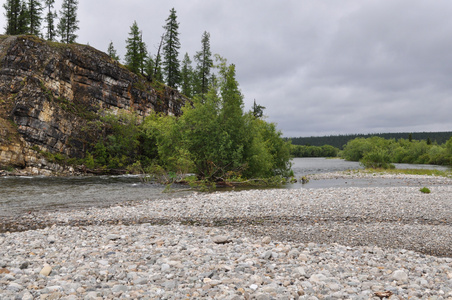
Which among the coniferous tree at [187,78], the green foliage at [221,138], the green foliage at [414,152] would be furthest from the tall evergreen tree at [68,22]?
the green foliage at [414,152]

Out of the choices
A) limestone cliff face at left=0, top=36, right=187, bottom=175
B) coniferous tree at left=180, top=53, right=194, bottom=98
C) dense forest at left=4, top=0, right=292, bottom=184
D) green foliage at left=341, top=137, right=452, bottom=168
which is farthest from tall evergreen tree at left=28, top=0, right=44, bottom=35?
green foliage at left=341, top=137, right=452, bottom=168

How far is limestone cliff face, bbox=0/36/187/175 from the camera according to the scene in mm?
41156

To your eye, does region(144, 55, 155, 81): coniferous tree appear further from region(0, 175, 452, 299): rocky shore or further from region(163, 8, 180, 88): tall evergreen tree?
region(0, 175, 452, 299): rocky shore

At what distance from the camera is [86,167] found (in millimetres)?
45500

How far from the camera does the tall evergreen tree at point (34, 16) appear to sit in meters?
65.4

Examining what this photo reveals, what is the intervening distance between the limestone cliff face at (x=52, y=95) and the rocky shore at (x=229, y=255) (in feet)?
109

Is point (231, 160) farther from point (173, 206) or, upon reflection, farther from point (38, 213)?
point (38, 213)

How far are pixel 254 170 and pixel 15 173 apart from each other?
104 feet

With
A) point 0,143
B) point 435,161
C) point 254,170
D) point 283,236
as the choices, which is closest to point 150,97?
point 0,143

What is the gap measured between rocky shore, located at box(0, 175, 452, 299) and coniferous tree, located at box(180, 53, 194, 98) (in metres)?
74.7

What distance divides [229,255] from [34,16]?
3187 inches

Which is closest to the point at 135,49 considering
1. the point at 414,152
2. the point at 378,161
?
the point at 378,161

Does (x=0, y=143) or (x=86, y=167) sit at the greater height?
(x=0, y=143)

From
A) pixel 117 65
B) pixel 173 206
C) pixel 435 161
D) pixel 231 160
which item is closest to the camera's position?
pixel 173 206
